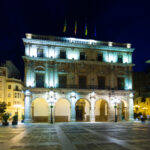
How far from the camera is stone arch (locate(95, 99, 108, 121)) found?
41.2 metres

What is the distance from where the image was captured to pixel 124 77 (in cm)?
4178

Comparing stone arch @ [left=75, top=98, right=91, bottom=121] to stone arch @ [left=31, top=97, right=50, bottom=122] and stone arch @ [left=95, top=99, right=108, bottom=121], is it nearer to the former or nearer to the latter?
stone arch @ [left=95, top=99, right=108, bottom=121]

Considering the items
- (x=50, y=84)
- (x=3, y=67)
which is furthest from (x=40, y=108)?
(x=3, y=67)

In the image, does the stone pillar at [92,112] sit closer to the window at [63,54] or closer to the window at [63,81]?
the window at [63,81]

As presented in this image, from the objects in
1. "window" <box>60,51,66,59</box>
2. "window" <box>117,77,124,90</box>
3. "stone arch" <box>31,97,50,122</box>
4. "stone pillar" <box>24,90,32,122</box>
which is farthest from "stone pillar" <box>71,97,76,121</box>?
"window" <box>117,77,124,90</box>

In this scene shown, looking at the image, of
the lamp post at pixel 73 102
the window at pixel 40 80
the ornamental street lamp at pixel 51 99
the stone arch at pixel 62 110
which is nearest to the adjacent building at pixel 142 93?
the stone arch at pixel 62 110

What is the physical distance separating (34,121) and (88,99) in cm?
1097

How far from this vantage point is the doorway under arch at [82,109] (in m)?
41.6

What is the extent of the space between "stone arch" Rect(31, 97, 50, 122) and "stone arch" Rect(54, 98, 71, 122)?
1.92 metres

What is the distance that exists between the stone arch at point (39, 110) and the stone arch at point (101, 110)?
1038 centimetres

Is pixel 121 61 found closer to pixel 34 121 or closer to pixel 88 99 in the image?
pixel 88 99

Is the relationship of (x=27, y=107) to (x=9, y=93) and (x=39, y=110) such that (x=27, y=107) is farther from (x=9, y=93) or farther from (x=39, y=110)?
(x=9, y=93)

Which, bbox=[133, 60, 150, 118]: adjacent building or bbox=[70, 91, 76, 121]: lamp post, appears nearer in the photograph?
bbox=[70, 91, 76, 121]: lamp post

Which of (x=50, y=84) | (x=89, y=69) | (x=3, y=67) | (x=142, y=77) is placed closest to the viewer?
(x=50, y=84)
